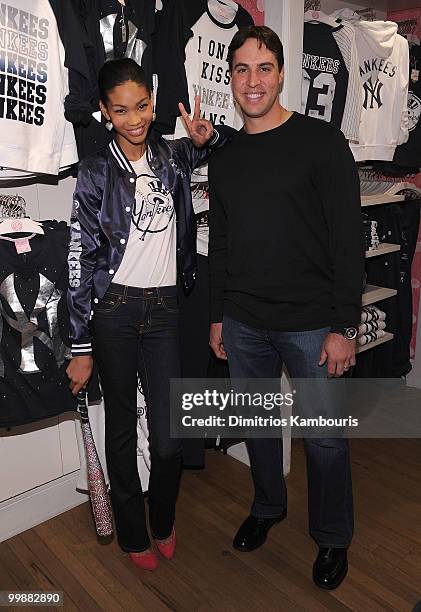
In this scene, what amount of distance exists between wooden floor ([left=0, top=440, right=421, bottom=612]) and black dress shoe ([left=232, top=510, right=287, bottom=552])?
0.10 ft

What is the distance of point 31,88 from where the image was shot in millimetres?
1839

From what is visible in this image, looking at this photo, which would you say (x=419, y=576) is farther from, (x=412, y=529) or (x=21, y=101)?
(x=21, y=101)

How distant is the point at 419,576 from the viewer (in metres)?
2.07

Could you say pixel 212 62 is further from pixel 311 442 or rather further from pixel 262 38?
pixel 311 442

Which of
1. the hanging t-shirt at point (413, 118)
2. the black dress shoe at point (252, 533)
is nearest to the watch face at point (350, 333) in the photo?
the black dress shoe at point (252, 533)

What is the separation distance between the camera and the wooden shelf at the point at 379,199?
2.95m

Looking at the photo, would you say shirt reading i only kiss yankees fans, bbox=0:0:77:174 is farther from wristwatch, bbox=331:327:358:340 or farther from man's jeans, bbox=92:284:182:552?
wristwatch, bbox=331:327:358:340

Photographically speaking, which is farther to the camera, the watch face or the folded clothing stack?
the folded clothing stack

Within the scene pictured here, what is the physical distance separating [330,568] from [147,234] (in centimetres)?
133

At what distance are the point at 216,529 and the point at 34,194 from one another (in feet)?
5.06

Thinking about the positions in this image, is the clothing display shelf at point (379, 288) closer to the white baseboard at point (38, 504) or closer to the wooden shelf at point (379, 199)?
the wooden shelf at point (379, 199)

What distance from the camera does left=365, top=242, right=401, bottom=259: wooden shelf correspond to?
10.2 ft

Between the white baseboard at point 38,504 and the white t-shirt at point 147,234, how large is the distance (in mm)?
1141

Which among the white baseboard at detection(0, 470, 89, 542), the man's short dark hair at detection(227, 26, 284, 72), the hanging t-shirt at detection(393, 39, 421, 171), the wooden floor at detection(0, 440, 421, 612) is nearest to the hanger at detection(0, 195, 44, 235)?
the man's short dark hair at detection(227, 26, 284, 72)
